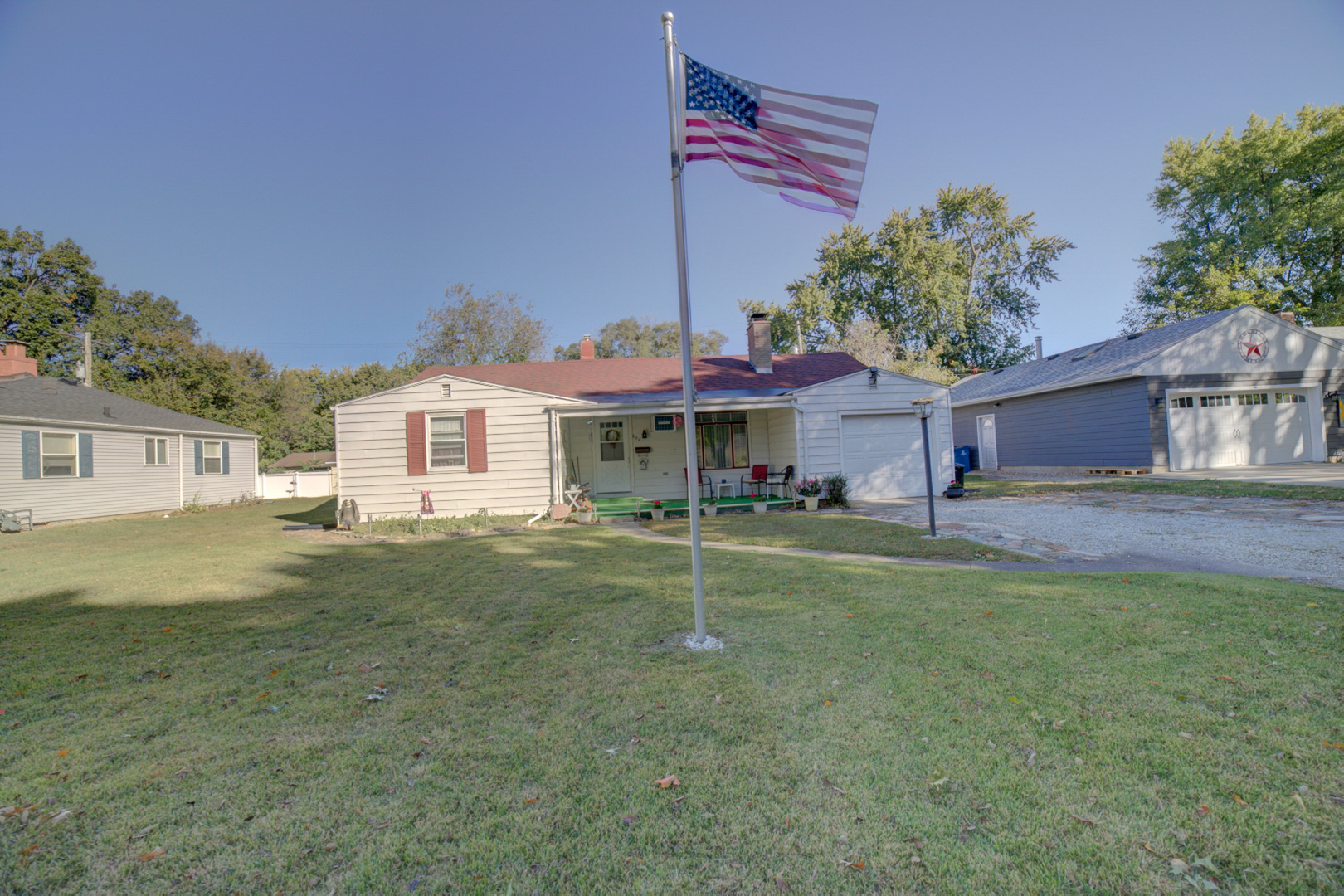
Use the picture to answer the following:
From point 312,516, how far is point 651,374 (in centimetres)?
1005

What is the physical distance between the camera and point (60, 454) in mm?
15492

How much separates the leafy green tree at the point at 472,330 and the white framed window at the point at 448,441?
22281mm

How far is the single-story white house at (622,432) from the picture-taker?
12.6 metres

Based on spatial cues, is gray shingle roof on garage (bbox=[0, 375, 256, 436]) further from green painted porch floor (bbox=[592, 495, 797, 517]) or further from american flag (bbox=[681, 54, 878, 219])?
american flag (bbox=[681, 54, 878, 219])

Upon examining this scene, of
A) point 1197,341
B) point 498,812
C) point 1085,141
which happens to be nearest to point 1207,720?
point 498,812

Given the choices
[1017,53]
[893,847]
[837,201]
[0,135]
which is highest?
[0,135]

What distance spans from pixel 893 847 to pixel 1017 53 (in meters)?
20.4

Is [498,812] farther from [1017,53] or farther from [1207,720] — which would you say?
[1017,53]

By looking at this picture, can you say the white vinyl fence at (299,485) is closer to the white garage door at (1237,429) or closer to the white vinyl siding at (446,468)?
the white vinyl siding at (446,468)

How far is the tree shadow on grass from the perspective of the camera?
14.5m

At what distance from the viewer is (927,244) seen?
3469cm

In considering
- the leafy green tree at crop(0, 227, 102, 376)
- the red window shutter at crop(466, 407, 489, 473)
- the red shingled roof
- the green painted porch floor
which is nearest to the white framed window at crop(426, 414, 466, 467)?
the red window shutter at crop(466, 407, 489, 473)

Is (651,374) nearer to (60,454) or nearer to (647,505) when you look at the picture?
(647,505)

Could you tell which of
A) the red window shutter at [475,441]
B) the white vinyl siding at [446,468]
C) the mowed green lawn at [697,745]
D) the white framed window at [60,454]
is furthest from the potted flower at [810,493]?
the white framed window at [60,454]
